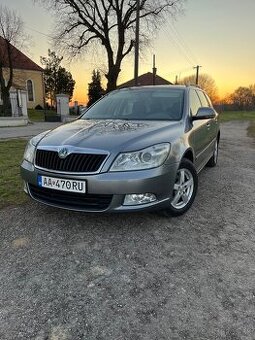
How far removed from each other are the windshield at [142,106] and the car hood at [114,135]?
13.9 inches

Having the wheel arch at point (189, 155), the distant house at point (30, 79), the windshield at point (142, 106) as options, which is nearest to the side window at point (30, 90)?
the distant house at point (30, 79)

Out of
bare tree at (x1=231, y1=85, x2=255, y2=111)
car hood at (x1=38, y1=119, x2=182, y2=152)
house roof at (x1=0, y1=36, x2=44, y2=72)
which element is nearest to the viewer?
car hood at (x1=38, y1=119, x2=182, y2=152)

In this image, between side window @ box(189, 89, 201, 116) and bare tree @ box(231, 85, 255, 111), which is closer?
Result: side window @ box(189, 89, 201, 116)

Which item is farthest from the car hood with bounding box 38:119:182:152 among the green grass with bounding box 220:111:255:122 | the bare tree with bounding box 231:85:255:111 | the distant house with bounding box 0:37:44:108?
the bare tree with bounding box 231:85:255:111

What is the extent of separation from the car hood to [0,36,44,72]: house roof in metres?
32.6

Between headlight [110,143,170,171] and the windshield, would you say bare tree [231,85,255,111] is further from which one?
headlight [110,143,170,171]

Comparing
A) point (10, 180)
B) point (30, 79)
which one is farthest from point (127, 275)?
point (30, 79)

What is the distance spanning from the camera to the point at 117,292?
248 centimetres

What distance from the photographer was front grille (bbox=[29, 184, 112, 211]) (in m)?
3.22

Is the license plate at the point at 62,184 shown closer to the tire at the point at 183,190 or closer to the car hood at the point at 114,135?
the car hood at the point at 114,135

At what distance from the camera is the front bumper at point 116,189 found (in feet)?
10.3

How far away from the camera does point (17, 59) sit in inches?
1537

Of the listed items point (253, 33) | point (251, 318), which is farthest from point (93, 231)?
point (253, 33)

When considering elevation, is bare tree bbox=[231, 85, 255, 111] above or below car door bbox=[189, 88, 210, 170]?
above
